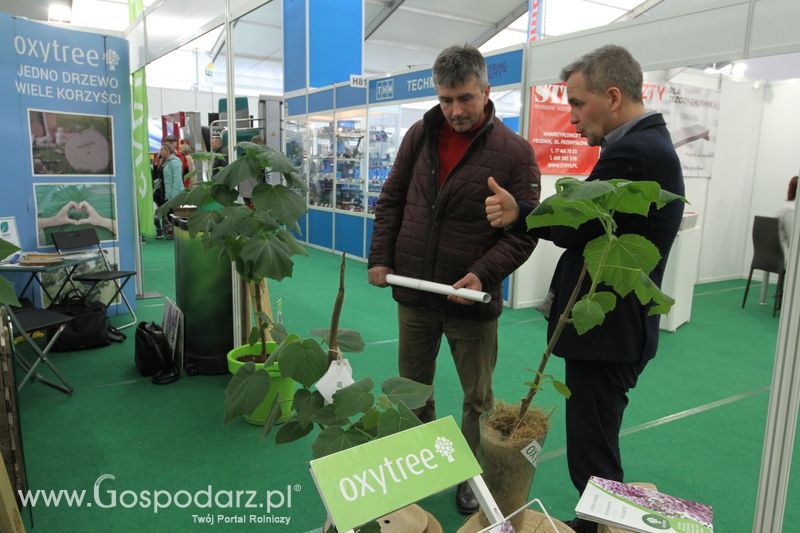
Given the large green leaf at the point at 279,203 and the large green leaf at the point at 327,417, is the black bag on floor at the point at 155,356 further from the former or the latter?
the large green leaf at the point at 327,417

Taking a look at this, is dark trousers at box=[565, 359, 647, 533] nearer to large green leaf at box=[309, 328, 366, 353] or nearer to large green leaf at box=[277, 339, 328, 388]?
large green leaf at box=[309, 328, 366, 353]

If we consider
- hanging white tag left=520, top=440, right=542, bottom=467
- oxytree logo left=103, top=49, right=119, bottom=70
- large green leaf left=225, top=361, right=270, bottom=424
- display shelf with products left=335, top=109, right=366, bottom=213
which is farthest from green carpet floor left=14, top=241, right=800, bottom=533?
display shelf with products left=335, top=109, right=366, bottom=213

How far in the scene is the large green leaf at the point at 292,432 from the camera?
4.41 feet

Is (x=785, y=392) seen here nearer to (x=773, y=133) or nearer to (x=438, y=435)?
(x=438, y=435)

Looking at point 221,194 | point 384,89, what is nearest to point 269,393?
point 221,194

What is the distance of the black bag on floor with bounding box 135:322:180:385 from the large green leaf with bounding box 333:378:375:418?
2.74m

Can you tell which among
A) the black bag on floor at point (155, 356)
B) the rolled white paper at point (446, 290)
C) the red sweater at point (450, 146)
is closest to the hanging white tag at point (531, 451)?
the rolled white paper at point (446, 290)

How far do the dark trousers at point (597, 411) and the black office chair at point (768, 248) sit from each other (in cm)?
484

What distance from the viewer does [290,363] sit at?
126 centimetres

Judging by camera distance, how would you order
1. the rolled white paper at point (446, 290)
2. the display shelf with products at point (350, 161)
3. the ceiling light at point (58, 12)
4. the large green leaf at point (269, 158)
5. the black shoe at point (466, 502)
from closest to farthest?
the rolled white paper at point (446, 290) → the black shoe at point (466, 502) → the large green leaf at point (269, 158) → the ceiling light at point (58, 12) → the display shelf with products at point (350, 161)

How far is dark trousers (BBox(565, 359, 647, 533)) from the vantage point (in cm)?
160

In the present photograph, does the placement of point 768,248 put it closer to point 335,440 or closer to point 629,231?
point 629,231

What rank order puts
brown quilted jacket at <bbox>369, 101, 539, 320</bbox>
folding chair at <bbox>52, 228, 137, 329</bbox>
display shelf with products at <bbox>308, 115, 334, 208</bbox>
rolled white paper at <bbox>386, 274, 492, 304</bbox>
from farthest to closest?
display shelf with products at <bbox>308, 115, 334, 208</bbox> < folding chair at <bbox>52, 228, 137, 329</bbox> < brown quilted jacket at <bbox>369, 101, 539, 320</bbox> < rolled white paper at <bbox>386, 274, 492, 304</bbox>

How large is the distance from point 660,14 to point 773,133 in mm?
4213
